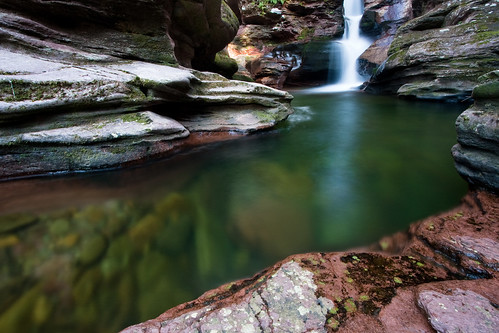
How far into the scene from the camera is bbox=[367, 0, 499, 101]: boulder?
347 inches

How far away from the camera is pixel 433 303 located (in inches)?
53.4

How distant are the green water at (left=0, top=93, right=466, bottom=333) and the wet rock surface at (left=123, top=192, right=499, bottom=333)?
0.45 meters

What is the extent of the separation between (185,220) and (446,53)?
11.9 m

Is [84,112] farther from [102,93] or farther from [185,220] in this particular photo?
Result: [185,220]

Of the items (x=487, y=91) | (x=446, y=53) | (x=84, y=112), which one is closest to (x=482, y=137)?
(x=487, y=91)

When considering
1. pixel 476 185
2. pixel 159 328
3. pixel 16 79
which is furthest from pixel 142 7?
pixel 476 185

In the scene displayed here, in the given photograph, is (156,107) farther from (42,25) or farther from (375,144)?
(375,144)

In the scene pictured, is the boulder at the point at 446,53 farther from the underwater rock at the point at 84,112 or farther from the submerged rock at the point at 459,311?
the submerged rock at the point at 459,311

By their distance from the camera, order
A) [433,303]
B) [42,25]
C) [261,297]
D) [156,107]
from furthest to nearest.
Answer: [156,107]
[42,25]
[261,297]
[433,303]

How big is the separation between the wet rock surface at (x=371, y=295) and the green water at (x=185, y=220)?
0.45 metres

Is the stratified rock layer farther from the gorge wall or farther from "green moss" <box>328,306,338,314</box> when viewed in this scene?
the gorge wall

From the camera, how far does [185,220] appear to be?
296 centimetres

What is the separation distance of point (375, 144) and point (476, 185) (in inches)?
110

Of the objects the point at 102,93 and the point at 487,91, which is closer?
the point at 487,91
